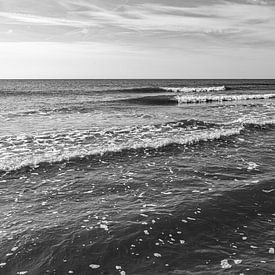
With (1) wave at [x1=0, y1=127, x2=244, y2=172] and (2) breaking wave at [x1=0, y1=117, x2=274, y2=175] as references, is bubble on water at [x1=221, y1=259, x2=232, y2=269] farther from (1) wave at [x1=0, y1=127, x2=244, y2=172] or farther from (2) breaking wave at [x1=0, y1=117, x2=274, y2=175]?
(1) wave at [x1=0, y1=127, x2=244, y2=172]

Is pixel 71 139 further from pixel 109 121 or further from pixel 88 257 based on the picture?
pixel 88 257

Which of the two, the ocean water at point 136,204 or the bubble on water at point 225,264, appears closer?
the bubble on water at point 225,264

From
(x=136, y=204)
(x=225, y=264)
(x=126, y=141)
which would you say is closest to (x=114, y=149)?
(x=126, y=141)

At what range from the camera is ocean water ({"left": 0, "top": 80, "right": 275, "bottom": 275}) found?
6.94 m

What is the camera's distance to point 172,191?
1078 centimetres

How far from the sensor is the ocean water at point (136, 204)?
22.8 ft

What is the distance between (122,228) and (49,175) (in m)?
5.03

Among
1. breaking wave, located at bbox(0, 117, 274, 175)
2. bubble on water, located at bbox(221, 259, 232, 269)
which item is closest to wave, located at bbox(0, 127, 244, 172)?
breaking wave, located at bbox(0, 117, 274, 175)

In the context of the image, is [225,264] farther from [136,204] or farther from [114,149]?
[114,149]

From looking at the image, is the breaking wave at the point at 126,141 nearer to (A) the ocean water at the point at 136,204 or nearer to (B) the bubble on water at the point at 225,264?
(A) the ocean water at the point at 136,204

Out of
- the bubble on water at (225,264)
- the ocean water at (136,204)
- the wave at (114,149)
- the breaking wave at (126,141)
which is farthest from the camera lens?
the breaking wave at (126,141)

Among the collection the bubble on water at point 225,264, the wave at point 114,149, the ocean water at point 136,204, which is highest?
the wave at point 114,149

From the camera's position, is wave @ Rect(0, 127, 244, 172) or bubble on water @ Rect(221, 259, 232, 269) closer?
bubble on water @ Rect(221, 259, 232, 269)

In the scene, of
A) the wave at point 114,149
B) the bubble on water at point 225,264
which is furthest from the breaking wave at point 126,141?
the bubble on water at point 225,264
